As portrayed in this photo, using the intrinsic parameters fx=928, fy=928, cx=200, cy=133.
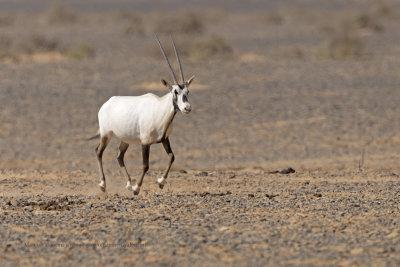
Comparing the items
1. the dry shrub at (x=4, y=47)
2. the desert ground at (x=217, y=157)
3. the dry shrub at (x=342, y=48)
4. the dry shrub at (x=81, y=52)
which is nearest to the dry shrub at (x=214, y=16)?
the desert ground at (x=217, y=157)

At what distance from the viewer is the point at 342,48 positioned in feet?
111

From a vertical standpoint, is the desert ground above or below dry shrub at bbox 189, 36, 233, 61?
below

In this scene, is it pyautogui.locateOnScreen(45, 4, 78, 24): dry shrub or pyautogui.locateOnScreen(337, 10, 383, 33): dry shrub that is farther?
pyautogui.locateOnScreen(45, 4, 78, 24): dry shrub

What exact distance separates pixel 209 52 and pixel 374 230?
80.3 feet

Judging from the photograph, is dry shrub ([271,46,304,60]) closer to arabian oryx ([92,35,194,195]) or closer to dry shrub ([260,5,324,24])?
dry shrub ([260,5,324,24])

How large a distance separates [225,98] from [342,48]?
10658 millimetres

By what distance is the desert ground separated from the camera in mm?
8641

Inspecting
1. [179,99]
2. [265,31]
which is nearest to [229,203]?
[179,99]

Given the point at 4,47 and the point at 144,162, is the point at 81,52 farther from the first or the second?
the point at 144,162

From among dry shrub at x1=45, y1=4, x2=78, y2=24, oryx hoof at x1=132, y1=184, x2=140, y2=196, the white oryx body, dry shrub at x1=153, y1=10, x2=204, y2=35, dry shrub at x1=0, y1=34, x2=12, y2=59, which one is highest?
dry shrub at x1=45, y1=4, x2=78, y2=24

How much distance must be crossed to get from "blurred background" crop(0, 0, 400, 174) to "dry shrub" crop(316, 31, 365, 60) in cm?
5

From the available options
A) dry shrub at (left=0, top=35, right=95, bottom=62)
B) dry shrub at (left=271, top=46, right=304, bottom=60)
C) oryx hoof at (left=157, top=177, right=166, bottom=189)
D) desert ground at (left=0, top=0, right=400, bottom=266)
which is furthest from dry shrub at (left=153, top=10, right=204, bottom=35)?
oryx hoof at (left=157, top=177, right=166, bottom=189)

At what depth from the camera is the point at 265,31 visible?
1893 inches

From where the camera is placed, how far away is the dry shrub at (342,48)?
33625mm
